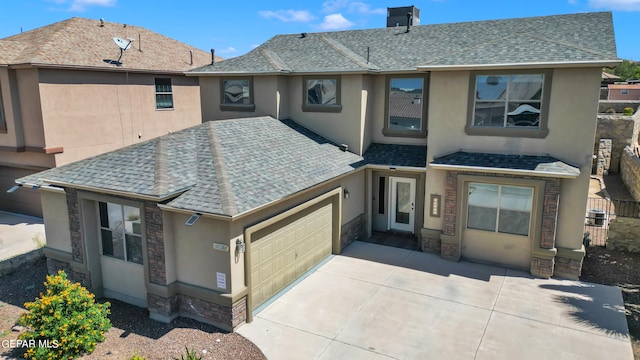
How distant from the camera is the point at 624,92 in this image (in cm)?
4872

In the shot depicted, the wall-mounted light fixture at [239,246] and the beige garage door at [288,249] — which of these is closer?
the wall-mounted light fixture at [239,246]

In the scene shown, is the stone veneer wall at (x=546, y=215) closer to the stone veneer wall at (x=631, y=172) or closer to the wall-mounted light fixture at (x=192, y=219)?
the wall-mounted light fixture at (x=192, y=219)

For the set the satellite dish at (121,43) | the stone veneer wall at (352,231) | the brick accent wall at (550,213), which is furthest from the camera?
the satellite dish at (121,43)

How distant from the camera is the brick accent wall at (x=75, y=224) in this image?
10.9m

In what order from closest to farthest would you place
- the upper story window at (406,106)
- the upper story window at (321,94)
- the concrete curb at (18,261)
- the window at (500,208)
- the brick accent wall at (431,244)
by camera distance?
the window at (500,208) < the concrete curb at (18,261) < the brick accent wall at (431,244) < the upper story window at (406,106) < the upper story window at (321,94)

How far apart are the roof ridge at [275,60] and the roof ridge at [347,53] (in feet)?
7.14

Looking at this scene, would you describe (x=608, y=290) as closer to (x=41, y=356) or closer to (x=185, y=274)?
(x=185, y=274)

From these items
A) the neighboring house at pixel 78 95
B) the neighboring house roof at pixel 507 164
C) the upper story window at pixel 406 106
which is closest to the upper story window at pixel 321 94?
the upper story window at pixel 406 106

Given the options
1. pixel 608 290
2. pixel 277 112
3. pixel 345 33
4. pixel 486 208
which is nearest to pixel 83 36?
pixel 277 112

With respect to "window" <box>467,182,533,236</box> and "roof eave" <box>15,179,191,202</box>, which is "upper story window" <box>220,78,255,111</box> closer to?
"roof eave" <box>15,179,191,202</box>

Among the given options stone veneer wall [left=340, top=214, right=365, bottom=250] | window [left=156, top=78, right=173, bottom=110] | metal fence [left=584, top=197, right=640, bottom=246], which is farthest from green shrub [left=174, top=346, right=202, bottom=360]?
window [left=156, top=78, right=173, bottom=110]

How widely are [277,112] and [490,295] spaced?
9.54 m

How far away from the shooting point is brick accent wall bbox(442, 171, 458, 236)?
13.2 metres

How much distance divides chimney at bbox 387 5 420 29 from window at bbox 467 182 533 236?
396 inches
